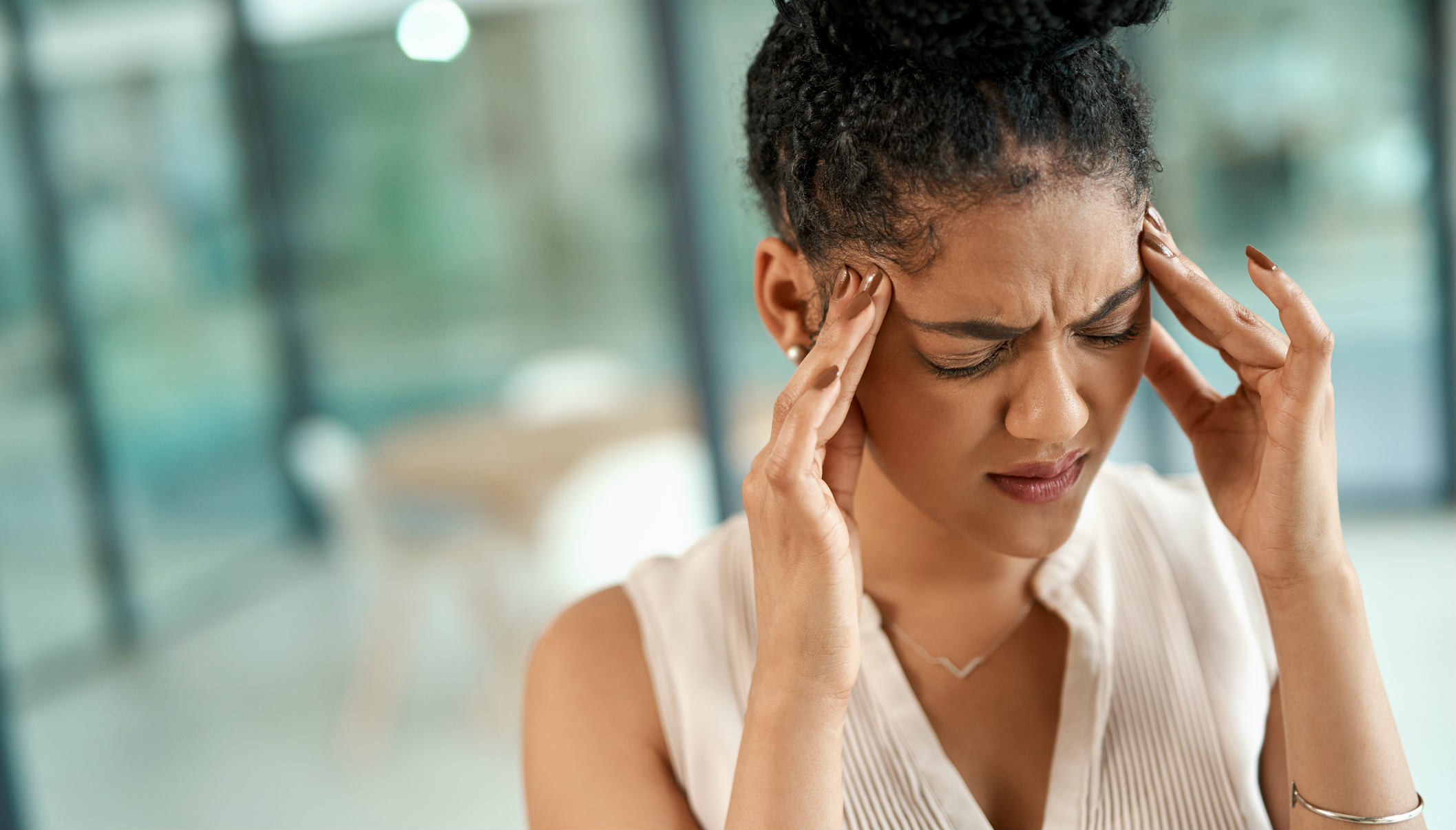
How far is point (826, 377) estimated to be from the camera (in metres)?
0.89

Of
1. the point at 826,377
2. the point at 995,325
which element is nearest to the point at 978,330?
the point at 995,325

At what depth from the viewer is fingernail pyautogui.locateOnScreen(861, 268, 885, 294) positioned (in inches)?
35.7

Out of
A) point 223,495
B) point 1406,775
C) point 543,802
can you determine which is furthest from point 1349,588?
point 223,495

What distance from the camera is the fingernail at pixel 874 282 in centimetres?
91

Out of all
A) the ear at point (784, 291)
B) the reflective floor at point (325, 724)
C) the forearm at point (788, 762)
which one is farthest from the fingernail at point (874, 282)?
Answer: the reflective floor at point (325, 724)

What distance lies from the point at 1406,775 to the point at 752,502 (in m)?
0.59

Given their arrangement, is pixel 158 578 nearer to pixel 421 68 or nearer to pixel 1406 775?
pixel 421 68

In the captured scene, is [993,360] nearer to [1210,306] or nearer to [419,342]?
[1210,306]

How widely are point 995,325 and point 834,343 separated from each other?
124 millimetres

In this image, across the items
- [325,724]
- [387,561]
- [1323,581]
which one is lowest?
[325,724]

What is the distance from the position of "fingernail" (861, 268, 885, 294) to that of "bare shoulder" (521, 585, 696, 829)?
43 cm

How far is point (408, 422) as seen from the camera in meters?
4.00

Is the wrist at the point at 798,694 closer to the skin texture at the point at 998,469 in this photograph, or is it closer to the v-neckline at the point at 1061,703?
the skin texture at the point at 998,469

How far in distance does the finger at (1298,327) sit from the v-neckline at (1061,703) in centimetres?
29
